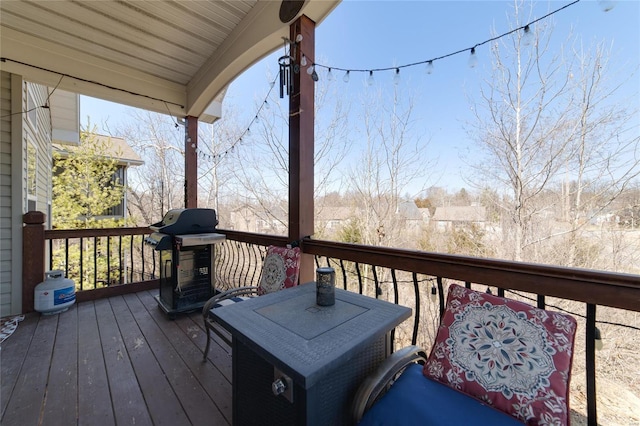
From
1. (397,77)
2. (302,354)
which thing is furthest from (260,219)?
(302,354)

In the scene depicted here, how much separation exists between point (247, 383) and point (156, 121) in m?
11.3

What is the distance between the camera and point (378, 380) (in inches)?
41.8

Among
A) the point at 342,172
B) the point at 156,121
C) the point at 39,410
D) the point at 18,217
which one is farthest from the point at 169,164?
the point at 39,410

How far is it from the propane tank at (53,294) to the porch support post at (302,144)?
2.82 meters

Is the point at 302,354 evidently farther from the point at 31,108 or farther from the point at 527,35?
the point at 31,108

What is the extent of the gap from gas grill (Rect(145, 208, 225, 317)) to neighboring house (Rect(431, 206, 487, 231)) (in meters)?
6.15

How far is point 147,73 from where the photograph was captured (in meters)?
3.73

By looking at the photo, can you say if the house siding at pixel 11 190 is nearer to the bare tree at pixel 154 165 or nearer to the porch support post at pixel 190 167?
the porch support post at pixel 190 167

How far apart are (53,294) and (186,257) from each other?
1515 millimetres

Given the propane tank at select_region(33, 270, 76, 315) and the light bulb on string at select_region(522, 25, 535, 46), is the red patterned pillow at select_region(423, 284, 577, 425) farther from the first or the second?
the propane tank at select_region(33, 270, 76, 315)

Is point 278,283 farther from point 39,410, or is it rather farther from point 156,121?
point 156,121

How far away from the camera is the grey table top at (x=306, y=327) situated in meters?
0.92

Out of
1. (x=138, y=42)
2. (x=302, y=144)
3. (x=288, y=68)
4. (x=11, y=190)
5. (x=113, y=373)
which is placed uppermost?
(x=138, y=42)

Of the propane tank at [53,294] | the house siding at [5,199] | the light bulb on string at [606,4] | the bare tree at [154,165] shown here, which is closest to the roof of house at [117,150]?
the bare tree at [154,165]
